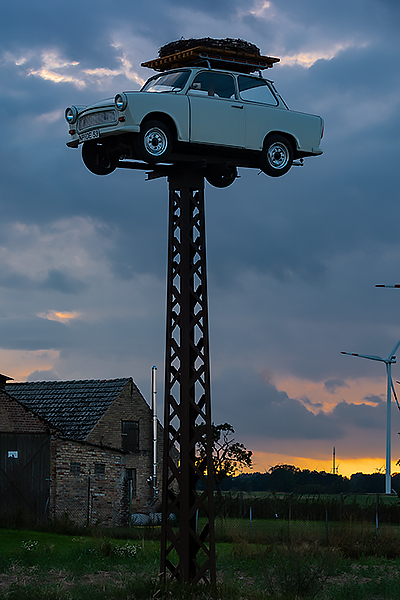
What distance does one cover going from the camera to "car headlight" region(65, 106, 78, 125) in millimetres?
15055

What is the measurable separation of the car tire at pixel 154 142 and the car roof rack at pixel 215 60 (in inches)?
82.2

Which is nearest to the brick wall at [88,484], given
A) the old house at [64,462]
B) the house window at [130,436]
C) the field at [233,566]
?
the old house at [64,462]

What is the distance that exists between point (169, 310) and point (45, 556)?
28.5 ft

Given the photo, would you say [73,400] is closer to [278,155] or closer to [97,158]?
[97,158]

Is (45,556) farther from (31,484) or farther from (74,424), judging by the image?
(74,424)

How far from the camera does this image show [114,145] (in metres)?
14.8

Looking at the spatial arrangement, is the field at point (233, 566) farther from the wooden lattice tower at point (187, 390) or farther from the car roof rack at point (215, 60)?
the car roof rack at point (215, 60)

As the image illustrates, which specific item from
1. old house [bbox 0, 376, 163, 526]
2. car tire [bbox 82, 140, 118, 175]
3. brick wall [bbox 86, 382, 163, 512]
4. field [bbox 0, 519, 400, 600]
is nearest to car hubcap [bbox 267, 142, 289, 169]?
car tire [bbox 82, 140, 118, 175]

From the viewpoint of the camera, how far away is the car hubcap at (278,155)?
15.7 metres

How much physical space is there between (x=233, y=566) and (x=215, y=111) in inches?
462

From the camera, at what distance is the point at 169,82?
15031 mm

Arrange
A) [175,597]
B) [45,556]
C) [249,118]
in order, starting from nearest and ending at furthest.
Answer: [175,597] < [249,118] < [45,556]

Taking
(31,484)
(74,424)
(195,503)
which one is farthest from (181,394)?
(74,424)

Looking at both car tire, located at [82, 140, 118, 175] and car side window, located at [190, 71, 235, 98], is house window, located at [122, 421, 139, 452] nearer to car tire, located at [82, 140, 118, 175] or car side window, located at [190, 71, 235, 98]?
car tire, located at [82, 140, 118, 175]
